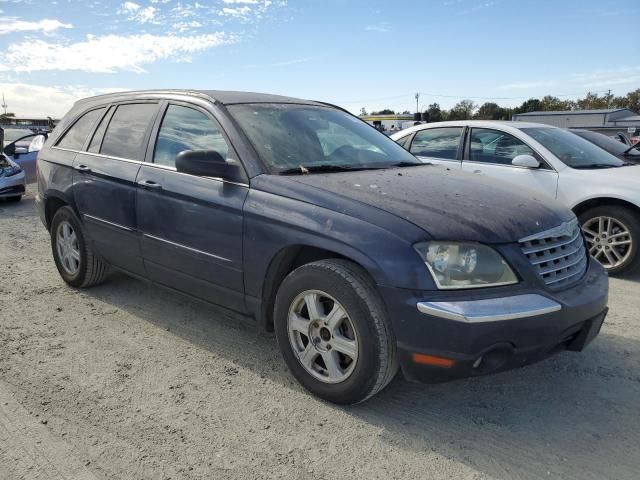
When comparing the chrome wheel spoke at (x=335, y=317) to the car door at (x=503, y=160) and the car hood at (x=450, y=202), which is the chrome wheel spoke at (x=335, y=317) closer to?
the car hood at (x=450, y=202)

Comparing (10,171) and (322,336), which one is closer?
(322,336)

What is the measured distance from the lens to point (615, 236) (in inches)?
213

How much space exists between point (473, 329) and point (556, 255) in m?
0.75

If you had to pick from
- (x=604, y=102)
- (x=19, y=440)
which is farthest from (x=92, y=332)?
(x=604, y=102)

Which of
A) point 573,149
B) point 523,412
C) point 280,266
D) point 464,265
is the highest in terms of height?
point 573,149

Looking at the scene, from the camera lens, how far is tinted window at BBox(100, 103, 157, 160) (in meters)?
3.99

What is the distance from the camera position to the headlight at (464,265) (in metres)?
2.51

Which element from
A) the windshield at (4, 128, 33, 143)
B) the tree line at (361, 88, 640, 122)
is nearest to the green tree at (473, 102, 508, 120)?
the tree line at (361, 88, 640, 122)

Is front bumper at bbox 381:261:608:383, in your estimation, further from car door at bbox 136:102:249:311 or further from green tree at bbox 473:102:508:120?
green tree at bbox 473:102:508:120

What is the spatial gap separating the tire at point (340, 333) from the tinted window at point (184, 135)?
43.3 inches

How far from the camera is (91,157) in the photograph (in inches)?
172

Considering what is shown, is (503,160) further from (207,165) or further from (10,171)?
(10,171)

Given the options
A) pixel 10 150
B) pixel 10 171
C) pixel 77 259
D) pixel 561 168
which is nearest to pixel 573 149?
pixel 561 168

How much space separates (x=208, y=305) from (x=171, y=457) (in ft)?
3.96
